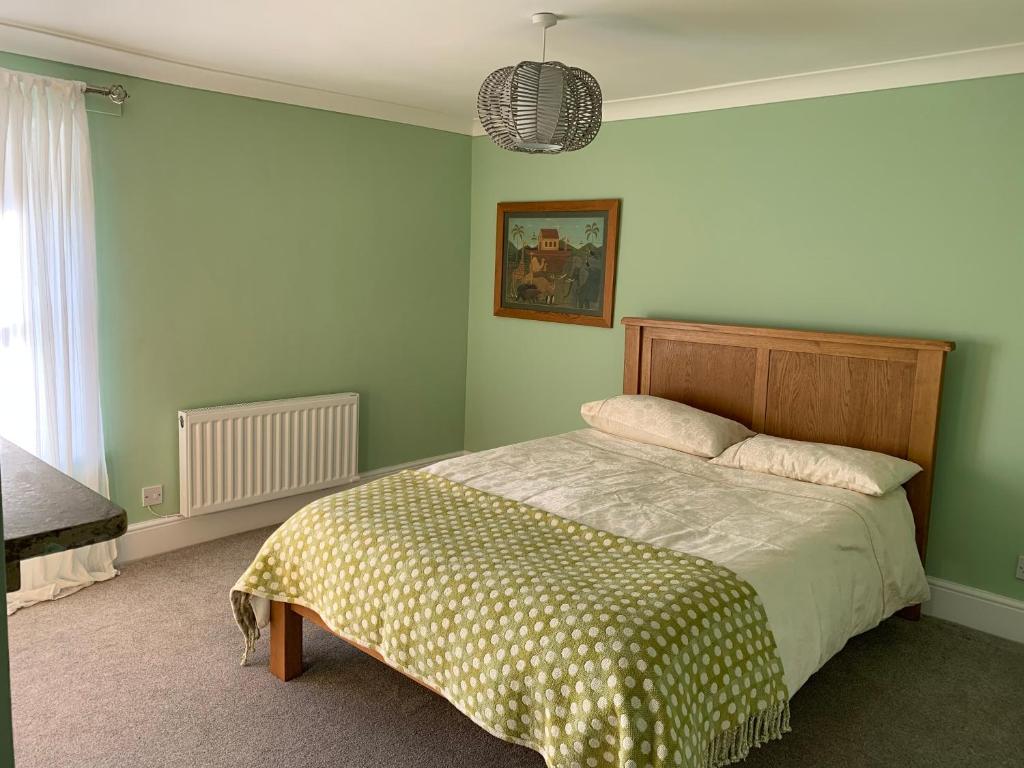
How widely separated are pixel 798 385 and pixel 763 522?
3.52 feet

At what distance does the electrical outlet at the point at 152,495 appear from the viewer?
11.9ft

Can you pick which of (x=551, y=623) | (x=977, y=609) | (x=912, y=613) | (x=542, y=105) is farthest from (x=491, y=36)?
(x=977, y=609)

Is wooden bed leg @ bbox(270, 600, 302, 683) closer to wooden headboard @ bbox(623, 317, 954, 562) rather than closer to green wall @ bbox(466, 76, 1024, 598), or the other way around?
wooden headboard @ bbox(623, 317, 954, 562)

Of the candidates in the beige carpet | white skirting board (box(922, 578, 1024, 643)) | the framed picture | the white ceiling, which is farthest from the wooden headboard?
the white ceiling

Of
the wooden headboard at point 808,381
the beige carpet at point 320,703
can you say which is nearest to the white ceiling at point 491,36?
the wooden headboard at point 808,381

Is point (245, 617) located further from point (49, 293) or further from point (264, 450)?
point (49, 293)

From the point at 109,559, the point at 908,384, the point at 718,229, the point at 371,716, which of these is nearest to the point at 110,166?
the point at 109,559

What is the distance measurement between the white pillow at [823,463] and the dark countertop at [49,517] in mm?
2531

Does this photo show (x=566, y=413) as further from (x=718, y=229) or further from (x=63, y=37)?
(x=63, y=37)

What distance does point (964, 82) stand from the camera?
3.04 meters

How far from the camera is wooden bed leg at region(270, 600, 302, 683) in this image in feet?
8.64

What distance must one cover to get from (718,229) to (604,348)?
0.88 m

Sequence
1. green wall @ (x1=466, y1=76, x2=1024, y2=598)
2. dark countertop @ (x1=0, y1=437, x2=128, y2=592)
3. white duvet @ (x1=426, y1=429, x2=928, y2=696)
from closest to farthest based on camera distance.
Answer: dark countertop @ (x1=0, y1=437, x2=128, y2=592) → white duvet @ (x1=426, y1=429, x2=928, y2=696) → green wall @ (x1=466, y1=76, x2=1024, y2=598)

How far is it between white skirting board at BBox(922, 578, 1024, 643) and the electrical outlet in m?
3.39
